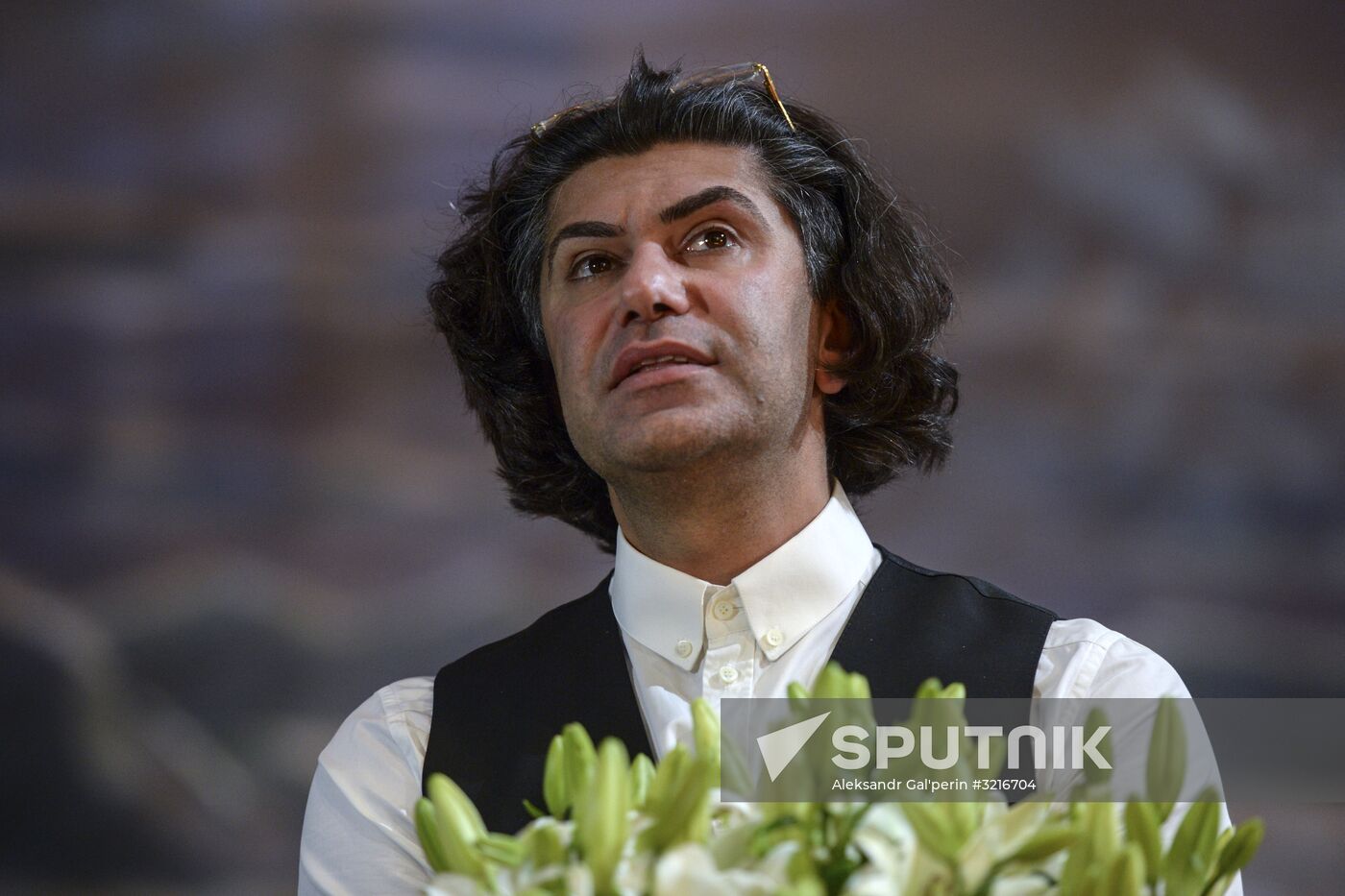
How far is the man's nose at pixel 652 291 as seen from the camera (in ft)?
4.23

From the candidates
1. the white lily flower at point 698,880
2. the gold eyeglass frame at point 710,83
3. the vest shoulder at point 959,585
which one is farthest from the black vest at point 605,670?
the white lily flower at point 698,880

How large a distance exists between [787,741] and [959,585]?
2.32 feet

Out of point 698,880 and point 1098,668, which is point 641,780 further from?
point 1098,668

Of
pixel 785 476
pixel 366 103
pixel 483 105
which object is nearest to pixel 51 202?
pixel 366 103

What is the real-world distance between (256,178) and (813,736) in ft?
5.38

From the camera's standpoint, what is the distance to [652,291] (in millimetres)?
1288

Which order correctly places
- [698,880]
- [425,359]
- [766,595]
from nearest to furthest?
[698,880] → [766,595] → [425,359]

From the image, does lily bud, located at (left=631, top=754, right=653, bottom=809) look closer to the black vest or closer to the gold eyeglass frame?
the black vest

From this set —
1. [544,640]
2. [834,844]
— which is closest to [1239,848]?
[834,844]

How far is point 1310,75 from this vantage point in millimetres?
1957

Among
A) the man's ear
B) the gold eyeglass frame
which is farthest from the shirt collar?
the gold eyeglass frame

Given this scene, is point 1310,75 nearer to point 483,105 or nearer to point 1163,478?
point 1163,478

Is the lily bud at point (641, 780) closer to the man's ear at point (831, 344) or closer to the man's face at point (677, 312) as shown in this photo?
the man's face at point (677, 312)

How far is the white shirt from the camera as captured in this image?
1.25 meters
